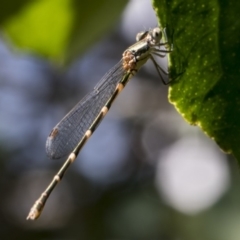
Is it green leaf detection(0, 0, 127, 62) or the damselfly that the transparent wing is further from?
green leaf detection(0, 0, 127, 62)

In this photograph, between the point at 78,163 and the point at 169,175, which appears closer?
the point at 169,175

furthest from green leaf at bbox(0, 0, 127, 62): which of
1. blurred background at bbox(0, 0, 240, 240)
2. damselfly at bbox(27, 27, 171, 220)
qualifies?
blurred background at bbox(0, 0, 240, 240)

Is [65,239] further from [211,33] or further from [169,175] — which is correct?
[211,33]

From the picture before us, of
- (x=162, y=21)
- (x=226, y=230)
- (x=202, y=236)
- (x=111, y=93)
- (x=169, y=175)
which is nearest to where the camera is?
(x=162, y=21)

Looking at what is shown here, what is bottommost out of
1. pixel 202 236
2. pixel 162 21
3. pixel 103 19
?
pixel 202 236

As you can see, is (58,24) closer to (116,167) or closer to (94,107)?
(94,107)

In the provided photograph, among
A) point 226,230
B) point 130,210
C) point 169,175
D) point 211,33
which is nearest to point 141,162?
point 169,175
